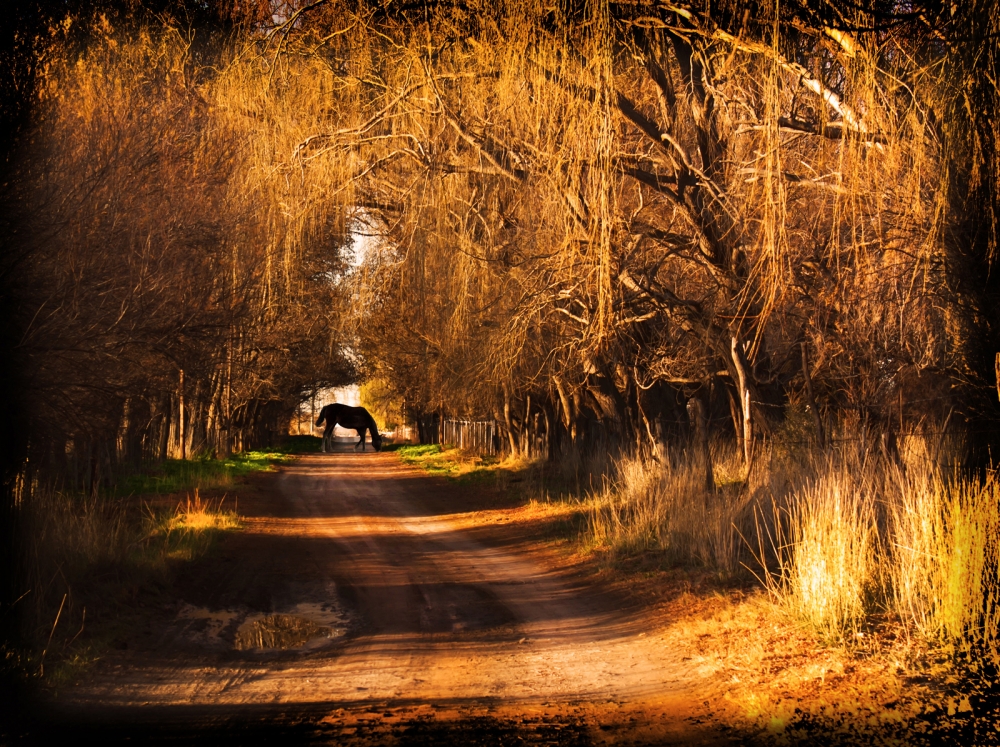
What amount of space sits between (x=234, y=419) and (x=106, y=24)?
103 feet

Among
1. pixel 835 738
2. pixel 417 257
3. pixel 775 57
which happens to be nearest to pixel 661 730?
pixel 835 738

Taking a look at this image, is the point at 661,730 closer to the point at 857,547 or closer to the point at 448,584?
the point at 857,547

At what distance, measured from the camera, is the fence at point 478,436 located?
37.2 metres

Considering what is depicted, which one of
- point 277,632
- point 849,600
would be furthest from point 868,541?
point 277,632

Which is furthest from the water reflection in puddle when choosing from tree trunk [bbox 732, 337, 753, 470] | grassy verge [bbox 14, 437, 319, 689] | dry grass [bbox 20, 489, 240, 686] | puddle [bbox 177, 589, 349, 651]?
tree trunk [bbox 732, 337, 753, 470]

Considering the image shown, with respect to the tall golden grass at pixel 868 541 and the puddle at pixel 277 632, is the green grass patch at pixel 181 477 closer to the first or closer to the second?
the puddle at pixel 277 632

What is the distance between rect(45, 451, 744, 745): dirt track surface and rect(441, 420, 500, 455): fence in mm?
25027

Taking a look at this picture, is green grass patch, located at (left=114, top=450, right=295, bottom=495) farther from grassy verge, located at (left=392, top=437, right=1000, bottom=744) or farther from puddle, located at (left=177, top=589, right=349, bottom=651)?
grassy verge, located at (left=392, top=437, right=1000, bottom=744)

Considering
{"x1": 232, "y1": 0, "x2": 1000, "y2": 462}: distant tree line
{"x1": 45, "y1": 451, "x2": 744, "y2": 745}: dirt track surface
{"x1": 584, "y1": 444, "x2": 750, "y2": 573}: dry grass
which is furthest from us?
{"x1": 584, "y1": 444, "x2": 750, "y2": 573}: dry grass

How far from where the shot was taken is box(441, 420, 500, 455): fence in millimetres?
37156

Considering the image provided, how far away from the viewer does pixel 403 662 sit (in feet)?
21.4

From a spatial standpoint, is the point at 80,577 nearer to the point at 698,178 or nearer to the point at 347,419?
the point at 698,178

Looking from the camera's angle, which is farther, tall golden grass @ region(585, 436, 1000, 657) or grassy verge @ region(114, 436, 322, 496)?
grassy verge @ region(114, 436, 322, 496)

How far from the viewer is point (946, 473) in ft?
23.0
